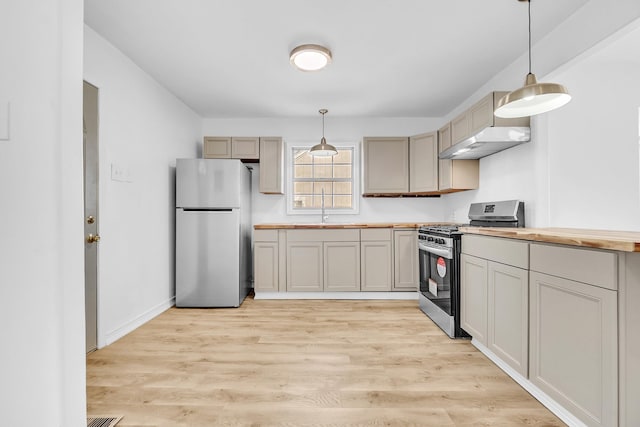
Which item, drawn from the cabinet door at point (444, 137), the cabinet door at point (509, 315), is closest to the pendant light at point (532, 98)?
the cabinet door at point (509, 315)

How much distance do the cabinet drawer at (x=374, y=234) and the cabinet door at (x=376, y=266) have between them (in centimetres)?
5

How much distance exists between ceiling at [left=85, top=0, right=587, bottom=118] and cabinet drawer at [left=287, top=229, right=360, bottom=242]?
66.5 inches

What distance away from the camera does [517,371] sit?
1.86 metres

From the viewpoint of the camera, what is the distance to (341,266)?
3.88 metres

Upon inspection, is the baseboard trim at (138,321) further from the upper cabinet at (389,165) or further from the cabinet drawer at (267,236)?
the upper cabinet at (389,165)

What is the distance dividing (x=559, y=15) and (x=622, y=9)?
429 millimetres

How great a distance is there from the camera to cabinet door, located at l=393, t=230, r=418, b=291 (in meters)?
3.86

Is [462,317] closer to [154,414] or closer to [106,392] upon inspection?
[154,414]

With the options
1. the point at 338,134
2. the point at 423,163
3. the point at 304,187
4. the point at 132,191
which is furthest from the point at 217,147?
the point at 423,163

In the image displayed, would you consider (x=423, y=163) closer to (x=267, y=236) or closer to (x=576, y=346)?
(x=267, y=236)

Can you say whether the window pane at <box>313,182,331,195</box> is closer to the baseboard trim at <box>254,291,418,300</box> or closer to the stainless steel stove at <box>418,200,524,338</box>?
the baseboard trim at <box>254,291,418,300</box>

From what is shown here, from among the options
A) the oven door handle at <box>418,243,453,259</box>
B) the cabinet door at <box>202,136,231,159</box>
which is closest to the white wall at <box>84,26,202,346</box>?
the cabinet door at <box>202,136,231,159</box>

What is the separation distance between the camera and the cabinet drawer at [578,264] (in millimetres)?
1258

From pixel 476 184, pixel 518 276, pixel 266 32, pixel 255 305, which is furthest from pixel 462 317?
pixel 266 32
